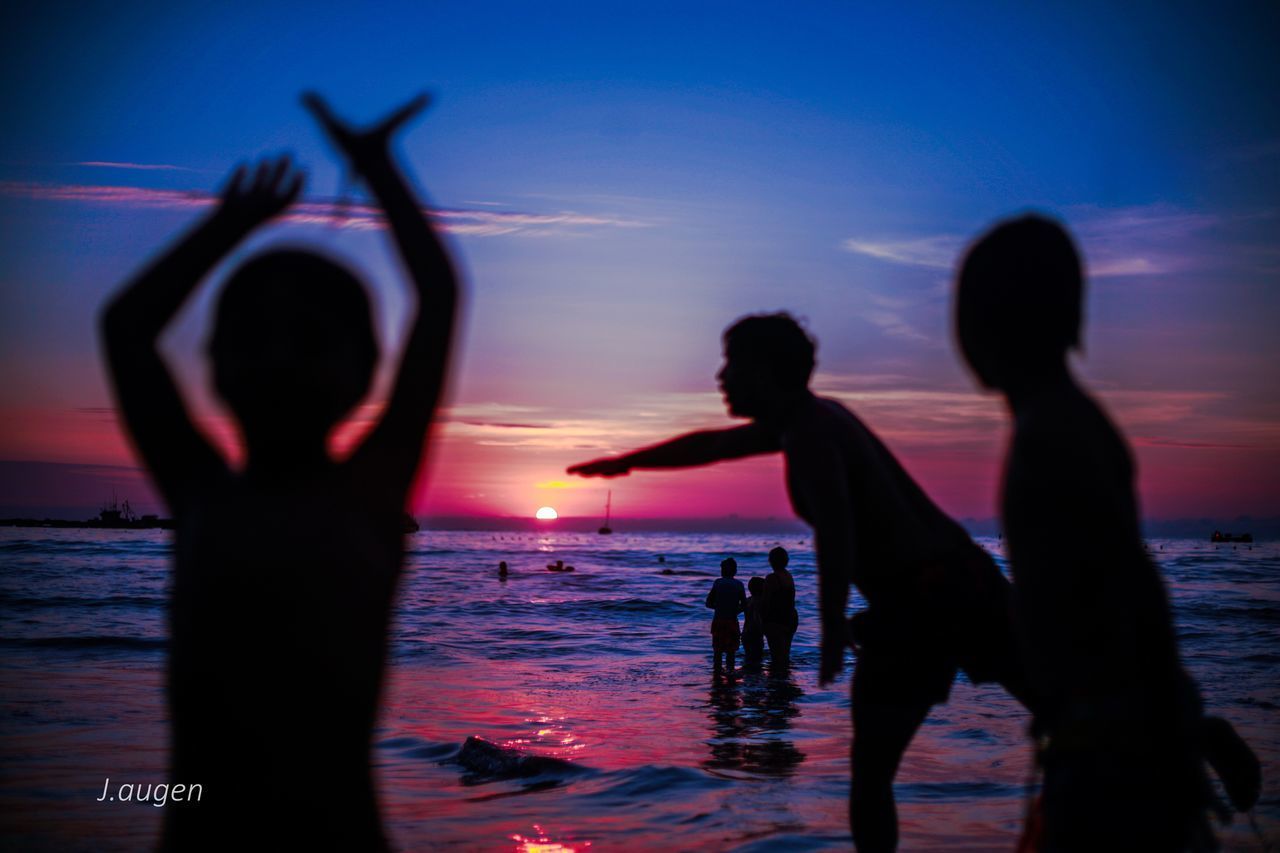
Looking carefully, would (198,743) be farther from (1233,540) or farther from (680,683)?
(1233,540)

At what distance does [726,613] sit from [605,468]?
1206 cm

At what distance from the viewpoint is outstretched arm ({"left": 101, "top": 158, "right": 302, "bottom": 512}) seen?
5.53 ft

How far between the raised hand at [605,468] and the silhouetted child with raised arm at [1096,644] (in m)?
1.97

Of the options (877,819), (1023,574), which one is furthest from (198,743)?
(877,819)

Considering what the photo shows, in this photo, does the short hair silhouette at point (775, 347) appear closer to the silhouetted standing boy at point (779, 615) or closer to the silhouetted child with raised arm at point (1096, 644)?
the silhouetted child with raised arm at point (1096, 644)

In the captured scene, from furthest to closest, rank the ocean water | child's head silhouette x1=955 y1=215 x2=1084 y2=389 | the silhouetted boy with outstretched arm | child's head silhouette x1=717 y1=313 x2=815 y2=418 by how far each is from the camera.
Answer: the ocean water → child's head silhouette x1=717 y1=313 x2=815 y2=418 → the silhouetted boy with outstretched arm → child's head silhouette x1=955 y1=215 x2=1084 y2=389

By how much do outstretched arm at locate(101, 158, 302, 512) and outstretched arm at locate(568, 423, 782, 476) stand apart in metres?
2.27

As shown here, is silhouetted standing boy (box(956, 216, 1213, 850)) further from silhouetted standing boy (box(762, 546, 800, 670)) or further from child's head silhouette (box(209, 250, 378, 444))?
silhouetted standing boy (box(762, 546, 800, 670))

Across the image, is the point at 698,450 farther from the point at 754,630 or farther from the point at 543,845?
the point at 754,630

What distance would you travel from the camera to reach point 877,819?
11.7 feet

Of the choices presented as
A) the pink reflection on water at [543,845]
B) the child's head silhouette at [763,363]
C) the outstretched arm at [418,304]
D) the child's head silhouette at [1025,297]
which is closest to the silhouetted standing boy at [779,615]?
the pink reflection on water at [543,845]

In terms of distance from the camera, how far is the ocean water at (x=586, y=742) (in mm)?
6445

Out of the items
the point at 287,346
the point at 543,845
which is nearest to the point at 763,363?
the point at 287,346

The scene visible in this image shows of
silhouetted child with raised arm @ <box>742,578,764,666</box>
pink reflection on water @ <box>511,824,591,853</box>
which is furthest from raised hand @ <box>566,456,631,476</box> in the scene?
silhouetted child with raised arm @ <box>742,578,764,666</box>
